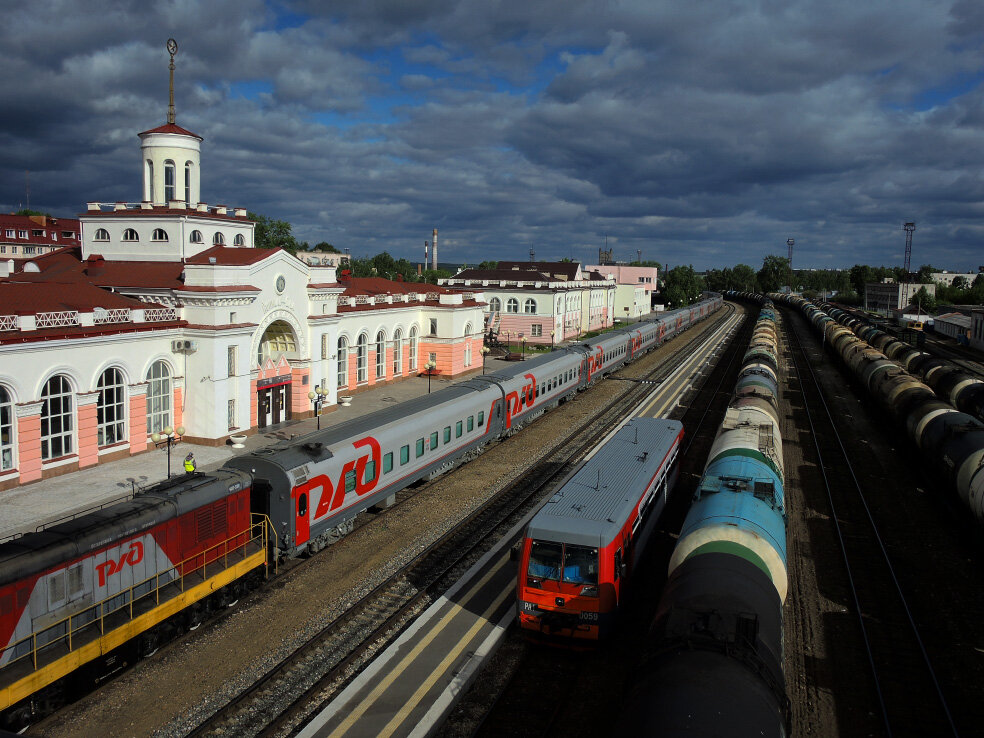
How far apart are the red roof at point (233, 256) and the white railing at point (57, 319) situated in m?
6.29

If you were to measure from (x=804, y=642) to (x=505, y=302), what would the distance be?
63.9 metres

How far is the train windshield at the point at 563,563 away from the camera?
46.0ft

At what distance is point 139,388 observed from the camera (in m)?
30.1

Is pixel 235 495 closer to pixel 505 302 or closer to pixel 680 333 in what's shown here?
pixel 505 302

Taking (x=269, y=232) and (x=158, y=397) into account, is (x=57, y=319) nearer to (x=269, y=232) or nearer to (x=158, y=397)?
(x=158, y=397)

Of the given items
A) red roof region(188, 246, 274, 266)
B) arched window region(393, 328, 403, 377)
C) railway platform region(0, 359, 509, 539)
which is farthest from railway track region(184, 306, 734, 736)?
arched window region(393, 328, 403, 377)

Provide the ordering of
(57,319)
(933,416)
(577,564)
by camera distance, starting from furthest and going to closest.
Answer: (933,416)
(57,319)
(577,564)

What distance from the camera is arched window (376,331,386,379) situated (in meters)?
48.7

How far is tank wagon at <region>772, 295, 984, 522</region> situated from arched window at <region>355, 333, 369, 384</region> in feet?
104

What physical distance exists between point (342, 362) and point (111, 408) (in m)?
16.0

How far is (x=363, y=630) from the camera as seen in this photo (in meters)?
16.1

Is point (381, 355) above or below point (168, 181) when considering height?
below

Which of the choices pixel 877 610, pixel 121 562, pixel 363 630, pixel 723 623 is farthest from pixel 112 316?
pixel 877 610

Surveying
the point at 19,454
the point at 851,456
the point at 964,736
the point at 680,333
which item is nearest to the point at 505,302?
the point at 680,333
